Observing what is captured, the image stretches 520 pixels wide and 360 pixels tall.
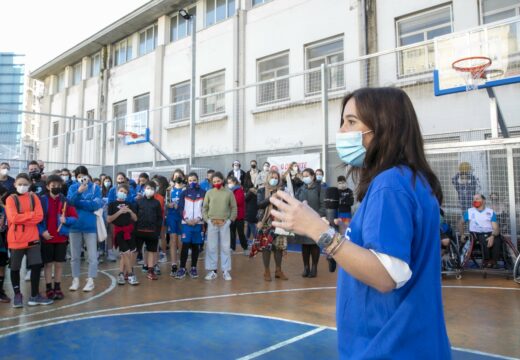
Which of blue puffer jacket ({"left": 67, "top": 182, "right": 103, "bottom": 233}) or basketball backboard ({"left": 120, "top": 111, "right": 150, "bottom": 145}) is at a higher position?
basketball backboard ({"left": 120, "top": 111, "right": 150, "bottom": 145})

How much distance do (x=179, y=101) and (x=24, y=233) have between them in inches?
519

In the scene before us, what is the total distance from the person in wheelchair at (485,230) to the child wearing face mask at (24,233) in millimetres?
7727

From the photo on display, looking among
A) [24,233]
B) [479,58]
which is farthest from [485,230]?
[24,233]

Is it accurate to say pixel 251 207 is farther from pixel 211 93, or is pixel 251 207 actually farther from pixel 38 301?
pixel 211 93

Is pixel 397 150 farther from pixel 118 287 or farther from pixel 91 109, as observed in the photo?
pixel 91 109

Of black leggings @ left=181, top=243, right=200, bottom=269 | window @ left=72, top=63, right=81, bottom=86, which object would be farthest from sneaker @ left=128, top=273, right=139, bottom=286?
window @ left=72, top=63, right=81, bottom=86

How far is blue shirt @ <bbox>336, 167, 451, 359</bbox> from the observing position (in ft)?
4.46

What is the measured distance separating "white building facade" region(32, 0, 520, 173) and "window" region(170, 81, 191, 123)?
5 centimetres

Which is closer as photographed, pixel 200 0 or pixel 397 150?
pixel 397 150

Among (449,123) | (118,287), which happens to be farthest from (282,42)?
(118,287)

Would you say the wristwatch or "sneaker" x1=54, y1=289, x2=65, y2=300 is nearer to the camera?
the wristwatch

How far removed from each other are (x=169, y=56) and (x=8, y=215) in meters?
14.8

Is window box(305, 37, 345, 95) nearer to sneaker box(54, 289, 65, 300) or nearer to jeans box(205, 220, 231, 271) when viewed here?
jeans box(205, 220, 231, 271)

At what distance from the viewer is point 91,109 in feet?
79.1
